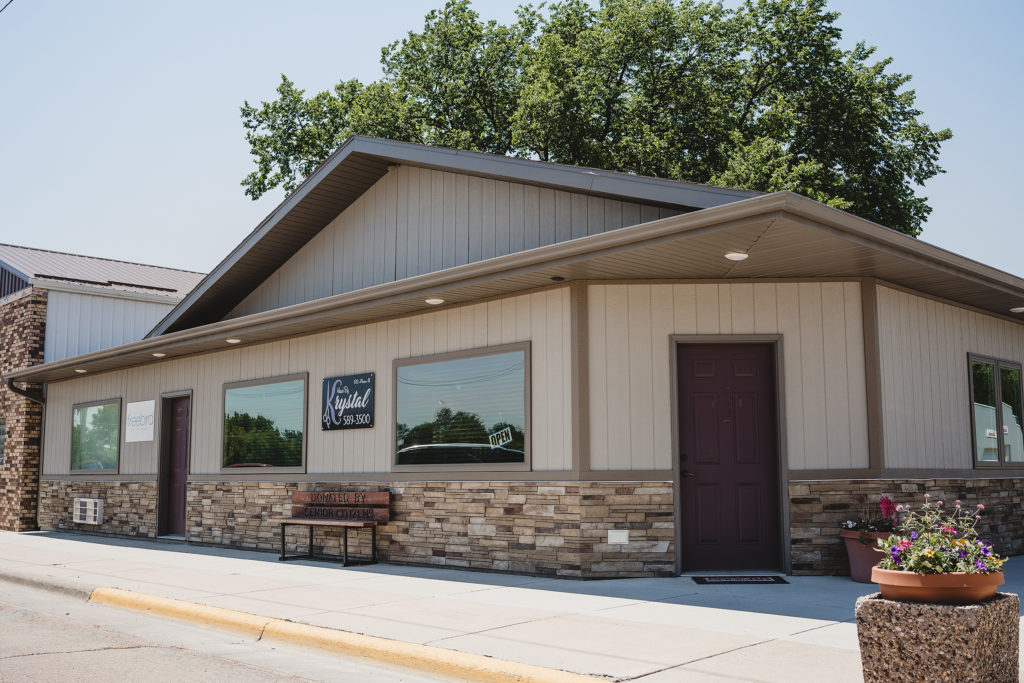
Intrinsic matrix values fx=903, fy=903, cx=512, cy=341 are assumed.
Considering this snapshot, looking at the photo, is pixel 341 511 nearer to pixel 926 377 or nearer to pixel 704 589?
pixel 704 589

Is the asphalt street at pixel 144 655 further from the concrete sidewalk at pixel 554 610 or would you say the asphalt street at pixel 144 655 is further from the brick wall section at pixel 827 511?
the brick wall section at pixel 827 511

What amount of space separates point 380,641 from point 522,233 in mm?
6114

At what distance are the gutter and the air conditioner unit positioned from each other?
10.3 ft

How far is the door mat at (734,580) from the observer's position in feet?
29.8

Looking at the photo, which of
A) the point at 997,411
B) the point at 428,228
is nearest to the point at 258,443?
the point at 428,228

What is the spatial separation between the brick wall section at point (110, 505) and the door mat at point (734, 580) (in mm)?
10685

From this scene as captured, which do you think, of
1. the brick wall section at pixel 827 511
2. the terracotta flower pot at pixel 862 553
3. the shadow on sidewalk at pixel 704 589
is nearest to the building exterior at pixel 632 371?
the brick wall section at pixel 827 511

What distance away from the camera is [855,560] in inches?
360

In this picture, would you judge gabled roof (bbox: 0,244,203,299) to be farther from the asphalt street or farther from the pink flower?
the pink flower

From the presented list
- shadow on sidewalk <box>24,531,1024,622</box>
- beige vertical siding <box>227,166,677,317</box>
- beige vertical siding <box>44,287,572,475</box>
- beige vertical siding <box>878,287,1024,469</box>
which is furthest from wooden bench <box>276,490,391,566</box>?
beige vertical siding <box>878,287,1024,469</box>

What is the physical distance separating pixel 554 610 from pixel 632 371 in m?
3.08

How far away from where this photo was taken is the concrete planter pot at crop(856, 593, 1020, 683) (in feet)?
14.5

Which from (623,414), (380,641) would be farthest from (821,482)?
(380,641)

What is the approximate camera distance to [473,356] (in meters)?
10.9
